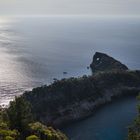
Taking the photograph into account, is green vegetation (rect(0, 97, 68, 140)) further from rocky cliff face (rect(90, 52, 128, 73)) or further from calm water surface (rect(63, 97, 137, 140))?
rocky cliff face (rect(90, 52, 128, 73))

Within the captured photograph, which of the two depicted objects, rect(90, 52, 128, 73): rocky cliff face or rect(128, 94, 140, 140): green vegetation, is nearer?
rect(128, 94, 140, 140): green vegetation

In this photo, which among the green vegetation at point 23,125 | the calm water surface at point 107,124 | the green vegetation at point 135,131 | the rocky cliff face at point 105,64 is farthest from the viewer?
the rocky cliff face at point 105,64

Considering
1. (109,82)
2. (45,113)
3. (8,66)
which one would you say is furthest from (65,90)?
(8,66)

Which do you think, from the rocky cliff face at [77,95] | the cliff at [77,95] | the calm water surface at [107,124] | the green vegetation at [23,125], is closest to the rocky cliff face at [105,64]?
the rocky cliff face at [77,95]

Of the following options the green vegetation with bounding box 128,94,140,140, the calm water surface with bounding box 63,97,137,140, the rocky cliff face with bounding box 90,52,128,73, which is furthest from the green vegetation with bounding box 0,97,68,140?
the rocky cliff face with bounding box 90,52,128,73

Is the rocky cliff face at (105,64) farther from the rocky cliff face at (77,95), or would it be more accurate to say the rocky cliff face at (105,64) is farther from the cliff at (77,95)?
the cliff at (77,95)

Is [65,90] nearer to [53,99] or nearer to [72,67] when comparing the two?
[53,99]
